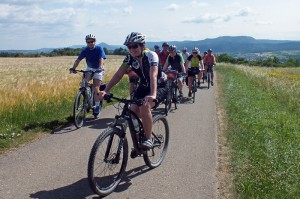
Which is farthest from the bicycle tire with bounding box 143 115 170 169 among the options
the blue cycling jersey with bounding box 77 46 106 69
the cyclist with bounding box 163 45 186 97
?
the cyclist with bounding box 163 45 186 97

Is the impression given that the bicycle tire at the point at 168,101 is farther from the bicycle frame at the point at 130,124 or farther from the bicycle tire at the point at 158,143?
the bicycle frame at the point at 130,124

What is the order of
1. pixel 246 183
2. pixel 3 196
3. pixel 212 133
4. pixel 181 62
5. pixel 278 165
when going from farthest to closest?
pixel 181 62 < pixel 212 133 < pixel 278 165 < pixel 246 183 < pixel 3 196

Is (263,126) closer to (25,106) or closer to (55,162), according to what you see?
(55,162)

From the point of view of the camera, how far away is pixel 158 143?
595 centimetres

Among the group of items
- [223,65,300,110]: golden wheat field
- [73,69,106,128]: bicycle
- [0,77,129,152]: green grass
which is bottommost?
[223,65,300,110]: golden wheat field

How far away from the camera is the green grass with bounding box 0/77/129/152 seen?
7.29m

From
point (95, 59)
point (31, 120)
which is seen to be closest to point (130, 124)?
point (31, 120)

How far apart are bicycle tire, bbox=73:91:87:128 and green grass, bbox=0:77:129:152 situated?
473 mm

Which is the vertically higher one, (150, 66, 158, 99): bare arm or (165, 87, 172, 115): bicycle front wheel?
(150, 66, 158, 99): bare arm

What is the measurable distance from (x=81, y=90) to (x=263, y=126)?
457 cm

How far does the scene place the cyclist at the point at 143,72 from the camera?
489 cm

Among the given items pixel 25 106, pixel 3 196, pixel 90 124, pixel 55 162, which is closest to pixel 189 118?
pixel 90 124

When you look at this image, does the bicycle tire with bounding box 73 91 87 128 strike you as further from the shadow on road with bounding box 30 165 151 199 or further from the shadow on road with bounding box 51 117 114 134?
the shadow on road with bounding box 30 165 151 199

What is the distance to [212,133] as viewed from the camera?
8.37 metres
